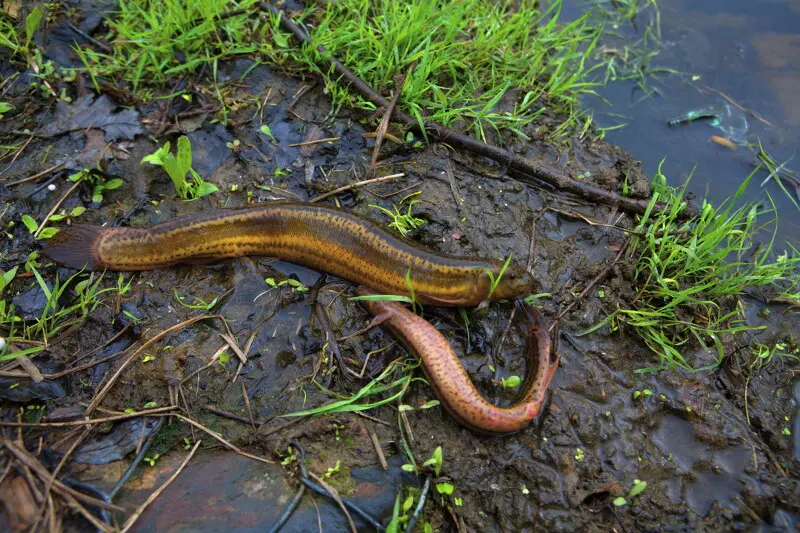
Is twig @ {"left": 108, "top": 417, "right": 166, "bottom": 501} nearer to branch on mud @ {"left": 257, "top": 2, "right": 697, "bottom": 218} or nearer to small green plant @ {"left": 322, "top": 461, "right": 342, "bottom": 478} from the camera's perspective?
small green plant @ {"left": 322, "top": 461, "right": 342, "bottom": 478}

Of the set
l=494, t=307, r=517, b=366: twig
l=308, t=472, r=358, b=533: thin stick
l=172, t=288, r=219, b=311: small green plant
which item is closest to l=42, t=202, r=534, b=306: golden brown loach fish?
l=494, t=307, r=517, b=366: twig

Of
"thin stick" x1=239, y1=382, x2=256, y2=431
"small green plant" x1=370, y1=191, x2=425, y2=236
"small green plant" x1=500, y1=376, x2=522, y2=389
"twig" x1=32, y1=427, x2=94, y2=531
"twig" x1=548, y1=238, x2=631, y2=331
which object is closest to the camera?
"twig" x1=32, y1=427, x2=94, y2=531

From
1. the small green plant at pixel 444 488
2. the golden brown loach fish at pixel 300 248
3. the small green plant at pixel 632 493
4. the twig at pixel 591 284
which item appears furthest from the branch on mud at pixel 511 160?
the small green plant at pixel 444 488

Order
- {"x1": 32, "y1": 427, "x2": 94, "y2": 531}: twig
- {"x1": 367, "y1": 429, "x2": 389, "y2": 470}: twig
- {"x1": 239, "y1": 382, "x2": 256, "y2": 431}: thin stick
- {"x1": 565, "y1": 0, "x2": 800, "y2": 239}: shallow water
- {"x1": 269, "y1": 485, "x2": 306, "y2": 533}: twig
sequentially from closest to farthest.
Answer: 1. {"x1": 32, "y1": 427, "x2": 94, "y2": 531}: twig
2. {"x1": 269, "y1": 485, "x2": 306, "y2": 533}: twig
3. {"x1": 367, "y1": 429, "x2": 389, "y2": 470}: twig
4. {"x1": 239, "y1": 382, "x2": 256, "y2": 431}: thin stick
5. {"x1": 565, "y1": 0, "x2": 800, "y2": 239}: shallow water

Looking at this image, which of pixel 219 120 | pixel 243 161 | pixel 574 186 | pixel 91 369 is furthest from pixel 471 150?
pixel 91 369

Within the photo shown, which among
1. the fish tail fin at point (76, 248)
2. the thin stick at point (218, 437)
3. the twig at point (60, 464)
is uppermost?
the fish tail fin at point (76, 248)

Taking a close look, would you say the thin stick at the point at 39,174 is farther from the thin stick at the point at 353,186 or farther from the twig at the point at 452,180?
the twig at the point at 452,180

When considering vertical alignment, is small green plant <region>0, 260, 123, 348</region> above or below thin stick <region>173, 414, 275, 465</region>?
above
